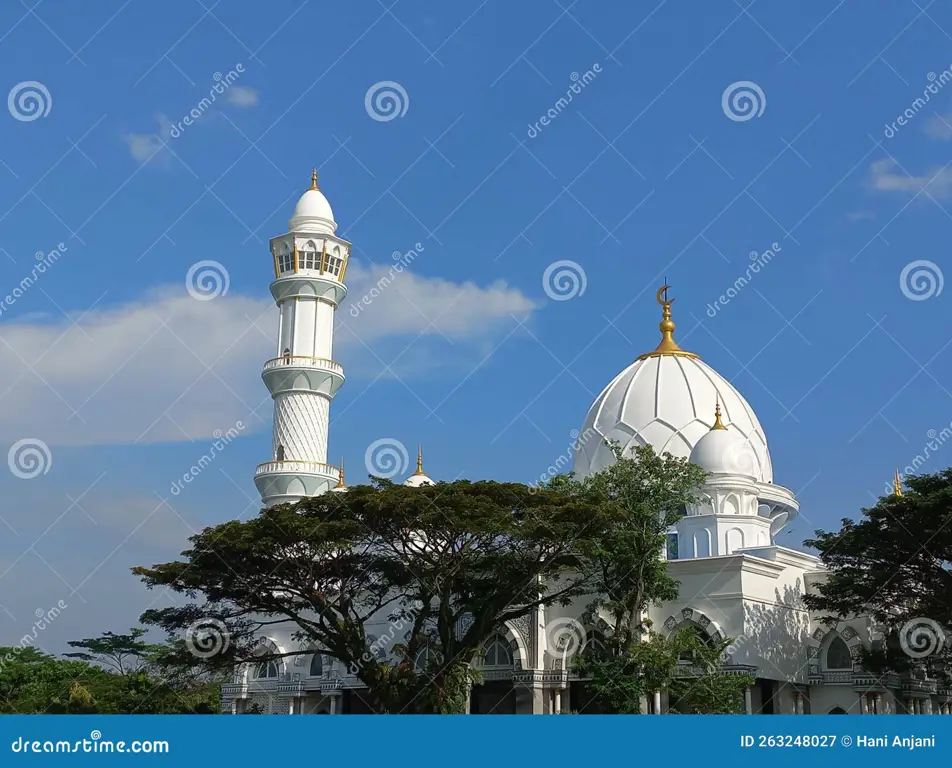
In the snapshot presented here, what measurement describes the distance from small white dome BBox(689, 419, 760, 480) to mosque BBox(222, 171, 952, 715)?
0.04 meters

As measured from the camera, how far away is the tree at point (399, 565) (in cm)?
2719

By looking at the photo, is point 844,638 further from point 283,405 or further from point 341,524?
point 283,405

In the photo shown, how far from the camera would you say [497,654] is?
32656 mm

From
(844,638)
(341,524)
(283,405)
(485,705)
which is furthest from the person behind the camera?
(283,405)

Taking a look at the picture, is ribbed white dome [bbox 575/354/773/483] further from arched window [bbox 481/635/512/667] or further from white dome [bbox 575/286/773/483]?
arched window [bbox 481/635/512/667]

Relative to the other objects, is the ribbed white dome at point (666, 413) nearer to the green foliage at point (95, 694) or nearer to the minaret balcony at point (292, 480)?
the minaret balcony at point (292, 480)

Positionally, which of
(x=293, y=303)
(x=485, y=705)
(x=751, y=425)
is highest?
(x=293, y=303)

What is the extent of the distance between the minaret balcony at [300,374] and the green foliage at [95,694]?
9.58 m

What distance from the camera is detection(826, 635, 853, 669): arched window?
100 ft

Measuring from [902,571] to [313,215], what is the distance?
71.7 ft

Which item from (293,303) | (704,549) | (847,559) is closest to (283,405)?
(293,303)

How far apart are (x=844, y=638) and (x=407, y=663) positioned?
11.7 m

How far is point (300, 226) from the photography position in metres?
39.0

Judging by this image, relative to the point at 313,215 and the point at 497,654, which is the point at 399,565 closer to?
the point at 497,654
